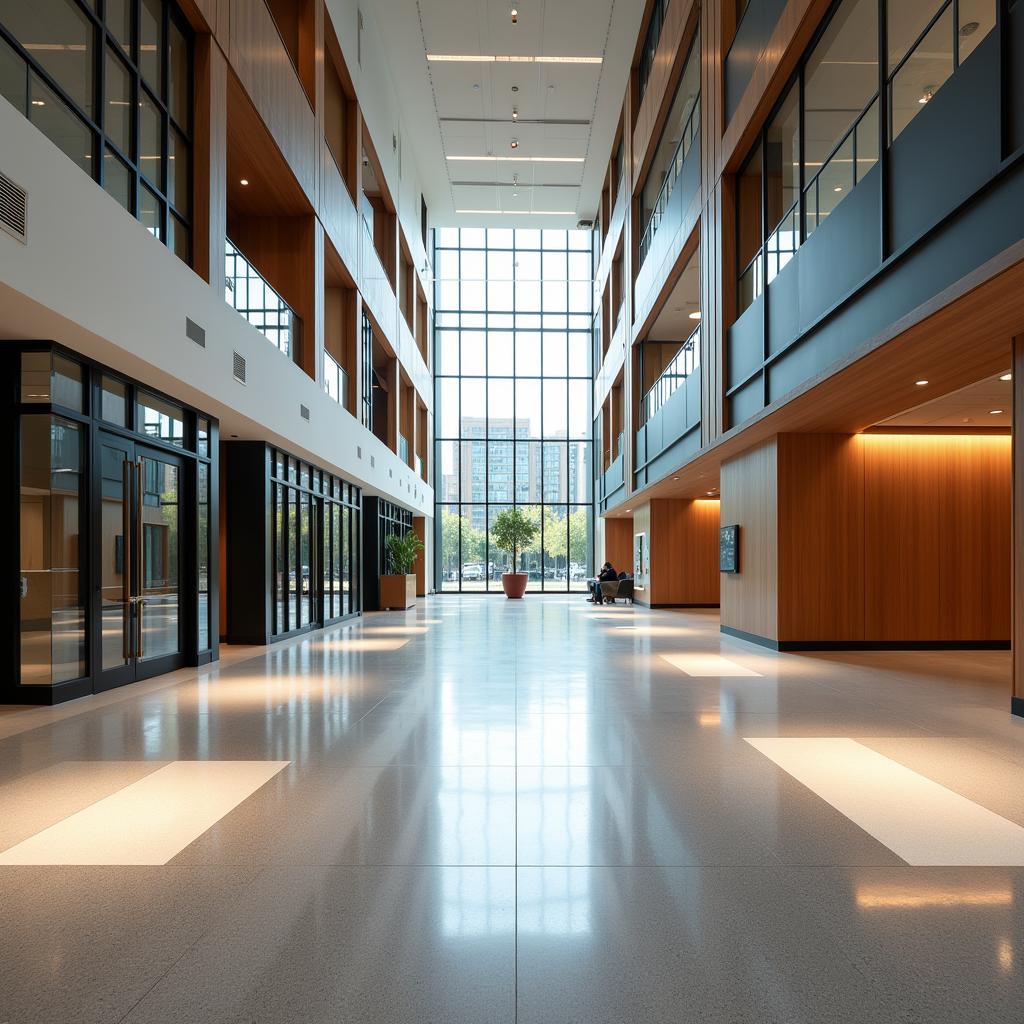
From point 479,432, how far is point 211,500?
2566cm

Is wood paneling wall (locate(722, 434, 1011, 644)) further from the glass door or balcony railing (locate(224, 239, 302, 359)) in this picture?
the glass door

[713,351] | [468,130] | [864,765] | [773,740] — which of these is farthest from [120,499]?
[468,130]

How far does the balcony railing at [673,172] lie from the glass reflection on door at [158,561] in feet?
38.8

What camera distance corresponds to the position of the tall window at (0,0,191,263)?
7312mm

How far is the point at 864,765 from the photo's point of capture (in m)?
5.48

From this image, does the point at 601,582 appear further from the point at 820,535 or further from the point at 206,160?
the point at 206,160

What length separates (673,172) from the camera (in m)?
18.2

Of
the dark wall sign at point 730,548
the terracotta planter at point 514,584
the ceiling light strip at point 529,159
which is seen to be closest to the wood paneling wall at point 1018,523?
the dark wall sign at point 730,548

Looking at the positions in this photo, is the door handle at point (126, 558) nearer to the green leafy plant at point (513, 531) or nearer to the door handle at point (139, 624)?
the door handle at point (139, 624)

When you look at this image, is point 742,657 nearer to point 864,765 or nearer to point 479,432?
point 864,765

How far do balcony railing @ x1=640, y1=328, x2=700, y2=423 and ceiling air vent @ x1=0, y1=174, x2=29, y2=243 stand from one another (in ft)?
39.3

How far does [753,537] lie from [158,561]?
363 inches

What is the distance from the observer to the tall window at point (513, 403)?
1419 inches

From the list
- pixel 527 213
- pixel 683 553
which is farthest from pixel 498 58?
pixel 683 553
